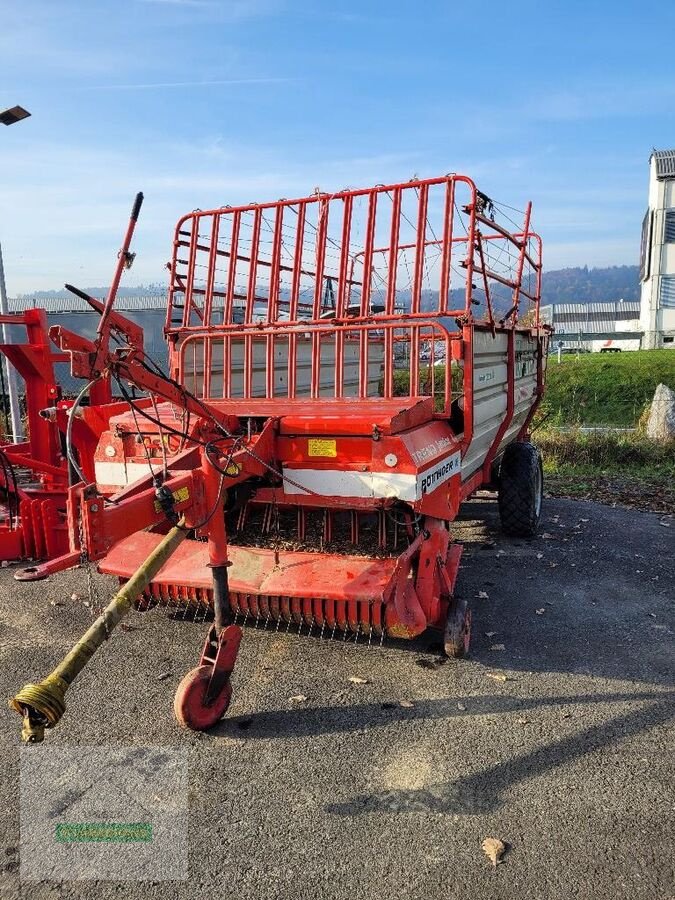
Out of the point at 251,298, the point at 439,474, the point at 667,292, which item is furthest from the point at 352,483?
the point at 667,292

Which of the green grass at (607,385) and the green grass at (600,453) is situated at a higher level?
the green grass at (607,385)

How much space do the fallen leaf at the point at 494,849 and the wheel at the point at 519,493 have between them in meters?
4.36

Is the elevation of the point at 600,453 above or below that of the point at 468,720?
above

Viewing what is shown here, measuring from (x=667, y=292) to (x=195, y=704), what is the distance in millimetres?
47341

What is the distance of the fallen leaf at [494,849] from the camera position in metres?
2.62

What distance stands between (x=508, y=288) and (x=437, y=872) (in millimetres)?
4792

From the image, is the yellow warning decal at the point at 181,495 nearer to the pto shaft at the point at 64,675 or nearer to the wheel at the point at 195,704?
the pto shaft at the point at 64,675

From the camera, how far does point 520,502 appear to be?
682 centimetres

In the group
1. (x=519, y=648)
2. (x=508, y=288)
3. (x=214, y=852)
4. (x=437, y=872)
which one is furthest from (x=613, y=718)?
(x=508, y=288)

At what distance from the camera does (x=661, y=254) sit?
4347 cm

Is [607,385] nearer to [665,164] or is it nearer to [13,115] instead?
[13,115]

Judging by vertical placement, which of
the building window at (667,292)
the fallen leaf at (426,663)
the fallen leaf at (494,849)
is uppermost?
the building window at (667,292)

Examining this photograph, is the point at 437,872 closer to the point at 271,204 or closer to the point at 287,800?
the point at 287,800

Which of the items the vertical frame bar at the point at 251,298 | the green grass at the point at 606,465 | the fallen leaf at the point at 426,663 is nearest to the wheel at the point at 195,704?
the fallen leaf at the point at 426,663
